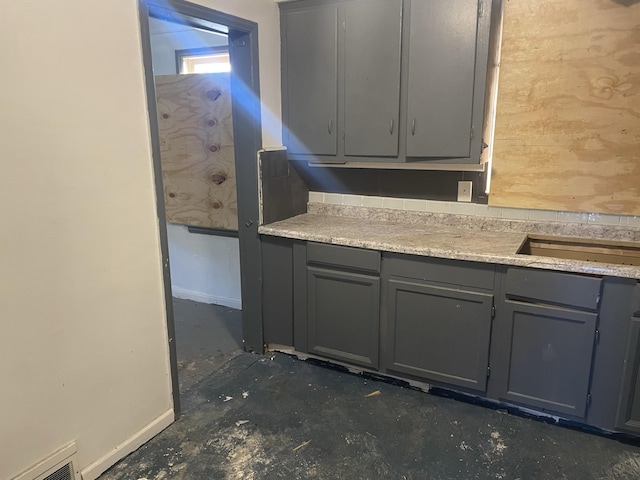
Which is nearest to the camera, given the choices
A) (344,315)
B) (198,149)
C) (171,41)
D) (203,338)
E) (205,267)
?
(344,315)

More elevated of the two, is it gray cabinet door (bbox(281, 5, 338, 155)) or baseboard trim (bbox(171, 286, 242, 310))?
gray cabinet door (bbox(281, 5, 338, 155))

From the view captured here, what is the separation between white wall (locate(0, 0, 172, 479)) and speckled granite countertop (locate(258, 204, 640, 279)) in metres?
0.98

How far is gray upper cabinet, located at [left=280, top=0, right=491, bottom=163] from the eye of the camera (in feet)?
7.74

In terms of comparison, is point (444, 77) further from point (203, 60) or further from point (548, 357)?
point (203, 60)

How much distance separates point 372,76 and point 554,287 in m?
1.41

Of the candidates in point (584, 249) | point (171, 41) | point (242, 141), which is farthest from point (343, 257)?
point (171, 41)

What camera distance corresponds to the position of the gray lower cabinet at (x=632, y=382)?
6.63 feet

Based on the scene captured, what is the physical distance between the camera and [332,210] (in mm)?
3154

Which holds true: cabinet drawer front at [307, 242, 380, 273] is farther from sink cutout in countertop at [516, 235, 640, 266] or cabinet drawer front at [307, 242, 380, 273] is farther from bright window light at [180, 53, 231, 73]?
bright window light at [180, 53, 231, 73]

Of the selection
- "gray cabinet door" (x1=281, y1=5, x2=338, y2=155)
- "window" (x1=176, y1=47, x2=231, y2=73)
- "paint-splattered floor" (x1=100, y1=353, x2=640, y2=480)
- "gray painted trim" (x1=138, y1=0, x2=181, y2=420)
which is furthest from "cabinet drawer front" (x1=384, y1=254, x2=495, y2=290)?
"window" (x1=176, y1=47, x2=231, y2=73)

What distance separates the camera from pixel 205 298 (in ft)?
12.6

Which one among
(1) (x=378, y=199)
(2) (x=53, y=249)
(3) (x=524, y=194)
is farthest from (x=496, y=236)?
(2) (x=53, y=249)

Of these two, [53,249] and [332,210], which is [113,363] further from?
[332,210]

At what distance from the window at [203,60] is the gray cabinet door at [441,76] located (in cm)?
154
